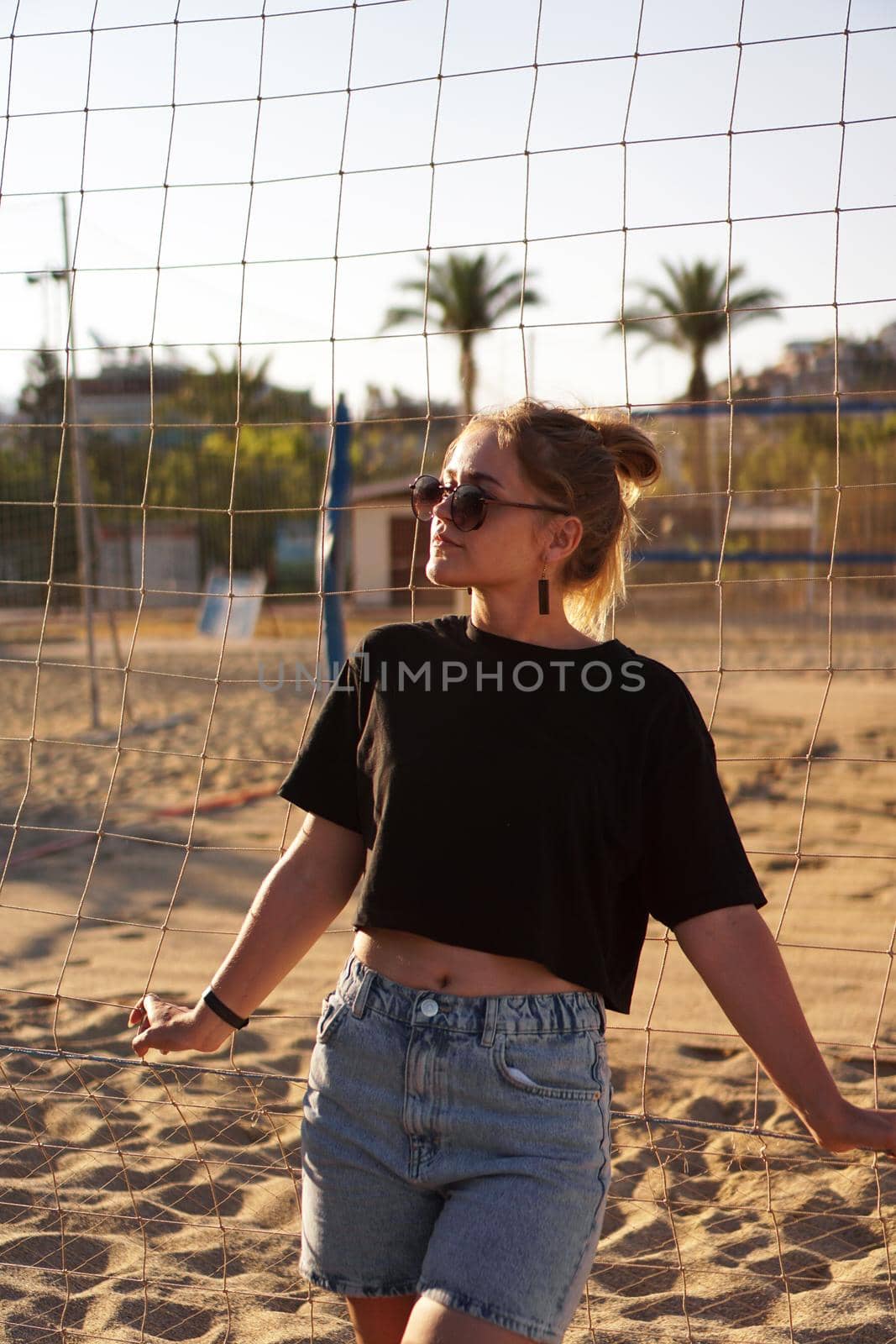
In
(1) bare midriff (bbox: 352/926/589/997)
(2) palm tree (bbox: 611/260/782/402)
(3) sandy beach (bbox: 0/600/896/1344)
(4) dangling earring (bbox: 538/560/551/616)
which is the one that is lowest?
(3) sandy beach (bbox: 0/600/896/1344)

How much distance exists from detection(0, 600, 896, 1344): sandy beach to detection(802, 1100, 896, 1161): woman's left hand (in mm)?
560

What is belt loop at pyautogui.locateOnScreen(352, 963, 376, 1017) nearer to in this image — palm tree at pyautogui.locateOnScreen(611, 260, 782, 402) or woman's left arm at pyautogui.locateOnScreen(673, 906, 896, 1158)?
woman's left arm at pyautogui.locateOnScreen(673, 906, 896, 1158)

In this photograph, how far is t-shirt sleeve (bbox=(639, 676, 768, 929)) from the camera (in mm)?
1492

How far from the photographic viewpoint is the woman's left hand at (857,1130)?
146cm

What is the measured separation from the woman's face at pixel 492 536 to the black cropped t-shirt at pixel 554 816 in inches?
3.7

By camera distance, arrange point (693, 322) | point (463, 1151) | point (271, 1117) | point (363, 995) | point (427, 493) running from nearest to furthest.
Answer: point (463, 1151) < point (363, 995) < point (427, 493) < point (271, 1117) < point (693, 322)

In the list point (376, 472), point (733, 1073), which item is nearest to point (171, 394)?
point (376, 472)

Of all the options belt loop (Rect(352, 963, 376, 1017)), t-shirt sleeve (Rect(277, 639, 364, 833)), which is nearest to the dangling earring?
t-shirt sleeve (Rect(277, 639, 364, 833))

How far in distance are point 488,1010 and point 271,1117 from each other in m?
1.83

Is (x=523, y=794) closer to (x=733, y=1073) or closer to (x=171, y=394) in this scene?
(x=733, y=1073)

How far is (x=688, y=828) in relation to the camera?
1.50m

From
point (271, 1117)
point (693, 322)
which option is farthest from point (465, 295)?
point (271, 1117)

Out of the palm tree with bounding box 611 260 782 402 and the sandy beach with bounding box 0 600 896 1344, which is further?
the palm tree with bounding box 611 260 782 402

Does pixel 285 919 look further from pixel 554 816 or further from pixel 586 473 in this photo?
pixel 586 473
